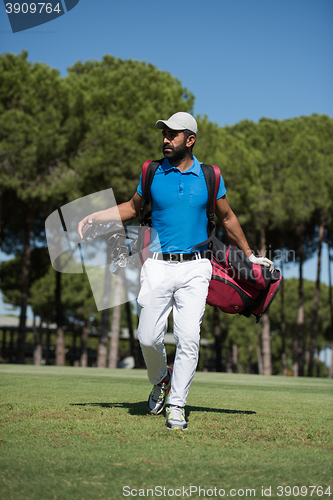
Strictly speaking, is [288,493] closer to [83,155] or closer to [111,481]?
[111,481]

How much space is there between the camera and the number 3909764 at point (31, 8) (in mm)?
10523

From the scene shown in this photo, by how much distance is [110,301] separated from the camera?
22.9 metres

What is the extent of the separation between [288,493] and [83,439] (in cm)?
128

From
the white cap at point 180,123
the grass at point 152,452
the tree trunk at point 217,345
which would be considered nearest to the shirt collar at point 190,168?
the white cap at point 180,123

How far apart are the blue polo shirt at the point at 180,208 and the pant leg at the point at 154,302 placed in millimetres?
166

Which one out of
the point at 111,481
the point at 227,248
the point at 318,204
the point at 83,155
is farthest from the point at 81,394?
the point at 318,204

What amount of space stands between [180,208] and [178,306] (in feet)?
2.28

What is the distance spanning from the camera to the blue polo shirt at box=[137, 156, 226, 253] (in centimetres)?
361

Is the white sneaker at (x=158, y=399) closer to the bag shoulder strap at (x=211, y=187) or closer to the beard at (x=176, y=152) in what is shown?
the bag shoulder strap at (x=211, y=187)

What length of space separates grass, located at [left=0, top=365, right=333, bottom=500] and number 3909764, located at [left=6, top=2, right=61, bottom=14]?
9048 mm

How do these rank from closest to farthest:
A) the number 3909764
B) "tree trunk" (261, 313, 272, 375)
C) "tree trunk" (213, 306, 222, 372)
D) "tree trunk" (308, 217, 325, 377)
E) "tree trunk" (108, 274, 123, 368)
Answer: the number 3909764 < "tree trunk" (108, 274, 123, 368) < "tree trunk" (213, 306, 222, 372) < "tree trunk" (261, 313, 272, 375) < "tree trunk" (308, 217, 325, 377)

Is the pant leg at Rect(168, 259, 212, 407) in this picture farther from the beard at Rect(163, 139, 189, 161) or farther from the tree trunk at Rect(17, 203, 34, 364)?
the tree trunk at Rect(17, 203, 34, 364)

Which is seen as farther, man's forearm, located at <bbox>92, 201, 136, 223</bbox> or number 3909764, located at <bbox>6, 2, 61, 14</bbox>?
number 3909764, located at <bbox>6, 2, 61, 14</bbox>

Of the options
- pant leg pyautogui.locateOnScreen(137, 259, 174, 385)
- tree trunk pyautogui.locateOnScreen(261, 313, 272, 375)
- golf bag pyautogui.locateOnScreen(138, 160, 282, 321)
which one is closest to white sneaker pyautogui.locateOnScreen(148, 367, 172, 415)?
pant leg pyautogui.locateOnScreen(137, 259, 174, 385)
